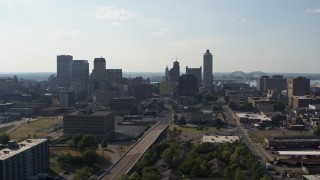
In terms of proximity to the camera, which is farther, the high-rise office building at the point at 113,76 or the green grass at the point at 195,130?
the high-rise office building at the point at 113,76

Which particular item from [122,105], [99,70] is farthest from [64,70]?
[122,105]

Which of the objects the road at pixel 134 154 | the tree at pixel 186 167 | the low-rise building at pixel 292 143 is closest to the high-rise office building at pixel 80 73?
the road at pixel 134 154

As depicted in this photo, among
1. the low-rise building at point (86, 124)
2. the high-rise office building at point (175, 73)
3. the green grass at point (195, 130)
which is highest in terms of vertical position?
the high-rise office building at point (175, 73)

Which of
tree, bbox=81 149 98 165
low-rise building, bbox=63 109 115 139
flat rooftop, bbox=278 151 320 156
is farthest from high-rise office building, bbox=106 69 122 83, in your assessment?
tree, bbox=81 149 98 165

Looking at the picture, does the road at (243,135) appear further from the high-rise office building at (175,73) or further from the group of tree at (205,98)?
the high-rise office building at (175,73)

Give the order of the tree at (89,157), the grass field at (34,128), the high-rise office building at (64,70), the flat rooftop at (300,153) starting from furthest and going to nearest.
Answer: the high-rise office building at (64,70), the grass field at (34,128), the flat rooftop at (300,153), the tree at (89,157)

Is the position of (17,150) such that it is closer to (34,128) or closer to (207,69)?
(34,128)

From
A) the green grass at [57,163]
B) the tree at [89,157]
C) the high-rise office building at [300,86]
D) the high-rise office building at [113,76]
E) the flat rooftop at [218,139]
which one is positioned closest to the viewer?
the green grass at [57,163]

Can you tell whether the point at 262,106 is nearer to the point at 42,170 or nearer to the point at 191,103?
the point at 191,103
